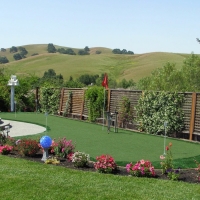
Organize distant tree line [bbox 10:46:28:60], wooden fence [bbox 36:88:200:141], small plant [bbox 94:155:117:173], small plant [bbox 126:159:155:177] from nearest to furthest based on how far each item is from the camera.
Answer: small plant [bbox 126:159:155:177]
small plant [bbox 94:155:117:173]
wooden fence [bbox 36:88:200:141]
distant tree line [bbox 10:46:28:60]

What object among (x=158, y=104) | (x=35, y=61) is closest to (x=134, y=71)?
(x=35, y=61)

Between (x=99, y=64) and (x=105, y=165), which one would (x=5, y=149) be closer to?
(x=105, y=165)

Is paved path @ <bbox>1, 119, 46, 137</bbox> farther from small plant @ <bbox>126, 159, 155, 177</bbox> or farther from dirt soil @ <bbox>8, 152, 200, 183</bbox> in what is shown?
small plant @ <bbox>126, 159, 155, 177</bbox>

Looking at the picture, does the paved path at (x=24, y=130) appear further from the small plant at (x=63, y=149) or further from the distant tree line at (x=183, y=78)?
the distant tree line at (x=183, y=78)

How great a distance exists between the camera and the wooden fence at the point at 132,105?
1272 centimetres

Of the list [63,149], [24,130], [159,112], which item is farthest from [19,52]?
[63,149]

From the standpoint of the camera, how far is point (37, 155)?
9.00 metres

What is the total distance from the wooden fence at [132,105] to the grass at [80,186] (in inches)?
256

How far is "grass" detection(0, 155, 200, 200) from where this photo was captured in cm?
563

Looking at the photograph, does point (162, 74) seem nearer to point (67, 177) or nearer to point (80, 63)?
point (67, 177)

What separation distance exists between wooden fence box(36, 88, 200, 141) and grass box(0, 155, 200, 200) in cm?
651

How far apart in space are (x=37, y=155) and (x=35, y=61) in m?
107

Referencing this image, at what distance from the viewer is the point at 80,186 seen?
19.9ft

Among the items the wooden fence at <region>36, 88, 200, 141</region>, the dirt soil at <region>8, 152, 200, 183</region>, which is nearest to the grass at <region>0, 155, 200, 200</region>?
the dirt soil at <region>8, 152, 200, 183</region>
